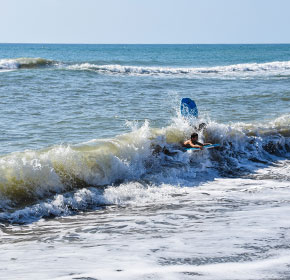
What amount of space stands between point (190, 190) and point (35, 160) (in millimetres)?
2842

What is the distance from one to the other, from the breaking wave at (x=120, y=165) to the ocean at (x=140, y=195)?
24 mm

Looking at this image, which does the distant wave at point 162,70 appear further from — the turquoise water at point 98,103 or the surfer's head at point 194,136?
the surfer's head at point 194,136

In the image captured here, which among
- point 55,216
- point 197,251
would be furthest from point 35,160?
point 197,251

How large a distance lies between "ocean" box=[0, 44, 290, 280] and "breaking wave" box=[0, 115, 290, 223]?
24 millimetres

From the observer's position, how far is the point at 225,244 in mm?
5930

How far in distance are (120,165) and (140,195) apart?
1220 millimetres

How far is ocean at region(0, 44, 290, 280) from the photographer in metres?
5.43

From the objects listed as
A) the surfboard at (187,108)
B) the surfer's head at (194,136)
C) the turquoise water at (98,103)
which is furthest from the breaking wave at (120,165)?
the turquoise water at (98,103)

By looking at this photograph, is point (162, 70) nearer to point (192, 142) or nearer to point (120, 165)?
point (192, 142)

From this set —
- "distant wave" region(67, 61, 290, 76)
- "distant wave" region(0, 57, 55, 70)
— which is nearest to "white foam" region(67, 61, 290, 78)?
"distant wave" region(67, 61, 290, 76)

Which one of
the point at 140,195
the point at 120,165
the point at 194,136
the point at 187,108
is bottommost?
the point at 140,195

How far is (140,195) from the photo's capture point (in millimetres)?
8453

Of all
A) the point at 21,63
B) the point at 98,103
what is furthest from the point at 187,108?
the point at 21,63

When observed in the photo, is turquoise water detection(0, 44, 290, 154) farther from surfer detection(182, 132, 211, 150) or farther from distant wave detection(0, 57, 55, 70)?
distant wave detection(0, 57, 55, 70)
